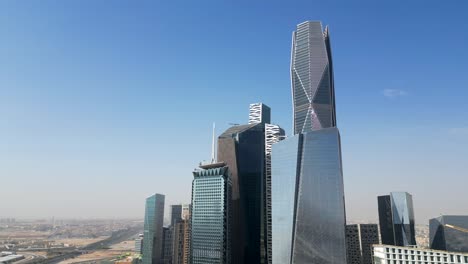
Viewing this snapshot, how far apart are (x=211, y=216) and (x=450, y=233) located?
111689 mm

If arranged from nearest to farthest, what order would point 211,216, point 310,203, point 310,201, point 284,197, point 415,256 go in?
point 415,256 → point 310,203 → point 310,201 → point 284,197 → point 211,216

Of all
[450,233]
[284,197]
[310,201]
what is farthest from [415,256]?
[284,197]

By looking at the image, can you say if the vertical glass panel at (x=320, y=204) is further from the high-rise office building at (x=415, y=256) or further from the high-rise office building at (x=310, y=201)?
the high-rise office building at (x=415, y=256)

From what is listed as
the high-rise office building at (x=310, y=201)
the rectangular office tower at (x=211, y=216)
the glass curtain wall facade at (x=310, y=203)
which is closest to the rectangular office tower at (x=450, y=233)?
the high-rise office building at (x=310, y=201)

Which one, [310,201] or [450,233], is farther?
[310,201]

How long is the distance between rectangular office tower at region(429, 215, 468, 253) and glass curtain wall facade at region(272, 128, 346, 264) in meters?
40.1

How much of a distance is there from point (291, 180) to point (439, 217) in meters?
68.7

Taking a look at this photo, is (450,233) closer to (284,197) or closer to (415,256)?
(415,256)

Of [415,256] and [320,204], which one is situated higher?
[320,204]

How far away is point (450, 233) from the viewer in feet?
422

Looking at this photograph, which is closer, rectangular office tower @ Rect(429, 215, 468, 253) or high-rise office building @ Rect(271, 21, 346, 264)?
rectangular office tower @ Rect(429, 215, 468, 253)

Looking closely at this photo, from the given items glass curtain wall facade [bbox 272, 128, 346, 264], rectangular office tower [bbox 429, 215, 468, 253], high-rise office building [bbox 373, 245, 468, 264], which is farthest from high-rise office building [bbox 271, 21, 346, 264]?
high-rise office building [bbox 373, 245, 468, 264]

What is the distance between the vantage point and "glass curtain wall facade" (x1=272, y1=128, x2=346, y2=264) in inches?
5989

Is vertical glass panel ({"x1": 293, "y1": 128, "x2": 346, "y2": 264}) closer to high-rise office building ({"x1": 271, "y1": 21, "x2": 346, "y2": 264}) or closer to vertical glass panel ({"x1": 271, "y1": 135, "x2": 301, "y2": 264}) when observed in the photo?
high-rise office building ({"x1": 271, "y1": 21, "x2": 346, "y2": 264})
